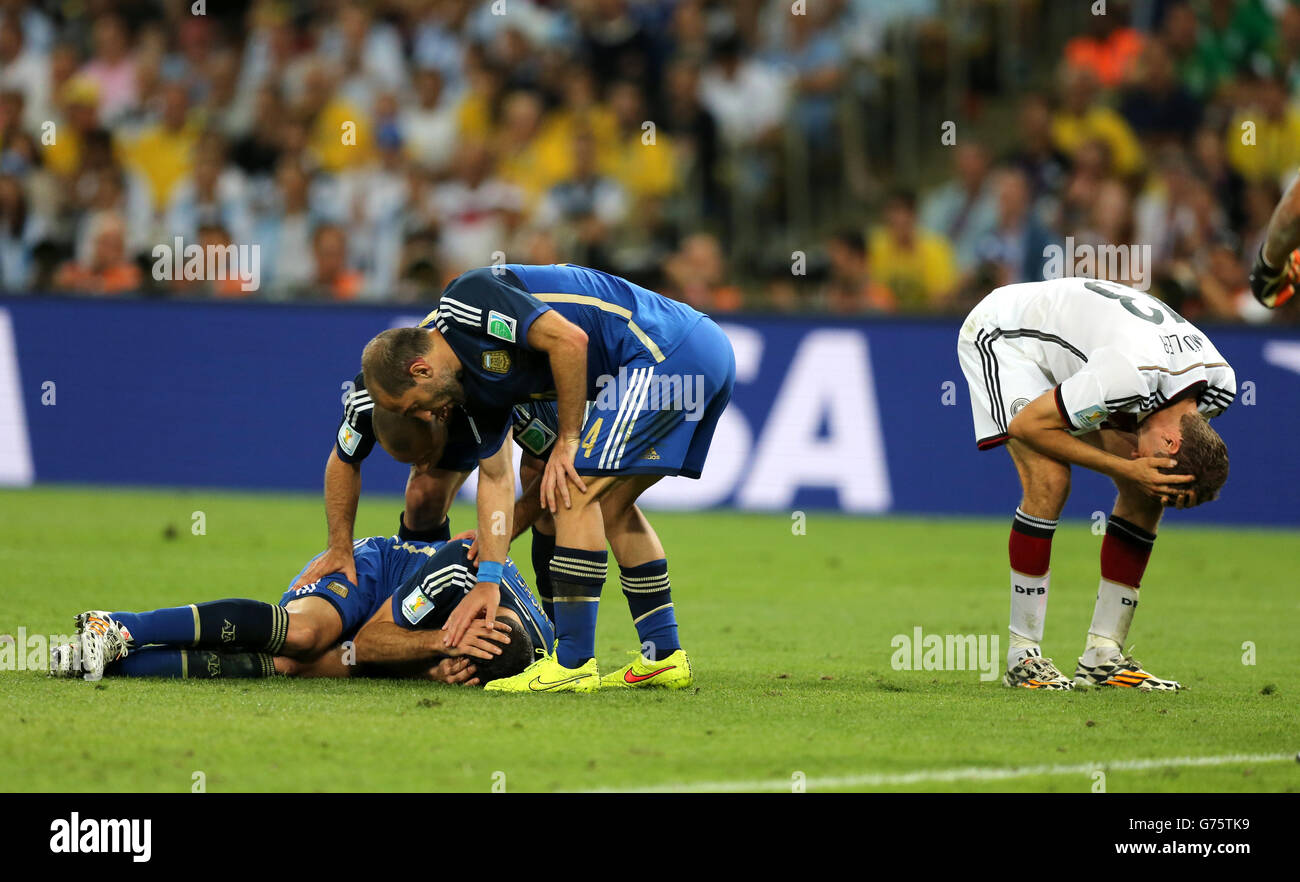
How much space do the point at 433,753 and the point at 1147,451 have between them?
11.2 feet

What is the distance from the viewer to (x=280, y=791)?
15.5 ft

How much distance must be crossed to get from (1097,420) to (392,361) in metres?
2.94

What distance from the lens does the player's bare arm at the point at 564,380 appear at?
253 inches

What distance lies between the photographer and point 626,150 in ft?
57.2

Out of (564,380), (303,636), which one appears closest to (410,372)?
(564,380)

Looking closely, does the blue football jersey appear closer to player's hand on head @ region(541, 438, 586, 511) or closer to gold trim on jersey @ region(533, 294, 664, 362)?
gold trim on jersey @ region(533, 294, 664, 362)

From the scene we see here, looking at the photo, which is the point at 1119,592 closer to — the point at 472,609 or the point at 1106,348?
the point at 1106,348

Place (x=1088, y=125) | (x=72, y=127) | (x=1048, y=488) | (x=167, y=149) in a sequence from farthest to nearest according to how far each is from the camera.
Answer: (x=72, y=127) < (x=167, y=149) < (x=1088, y=125) < (x=1048, y=488)

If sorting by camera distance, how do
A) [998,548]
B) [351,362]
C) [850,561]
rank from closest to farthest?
[850,561], [998,548], [351,362]

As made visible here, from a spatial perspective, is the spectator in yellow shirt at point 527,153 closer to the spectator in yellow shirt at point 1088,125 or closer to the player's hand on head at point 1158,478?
the spectator in yellow shirt at point 1088,125

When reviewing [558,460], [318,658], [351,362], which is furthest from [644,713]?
[351,362]

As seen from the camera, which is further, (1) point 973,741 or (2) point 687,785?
(1) point 973,741

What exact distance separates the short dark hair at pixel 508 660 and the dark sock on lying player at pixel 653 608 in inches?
20.9

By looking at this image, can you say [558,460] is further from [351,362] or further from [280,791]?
[351,362]
